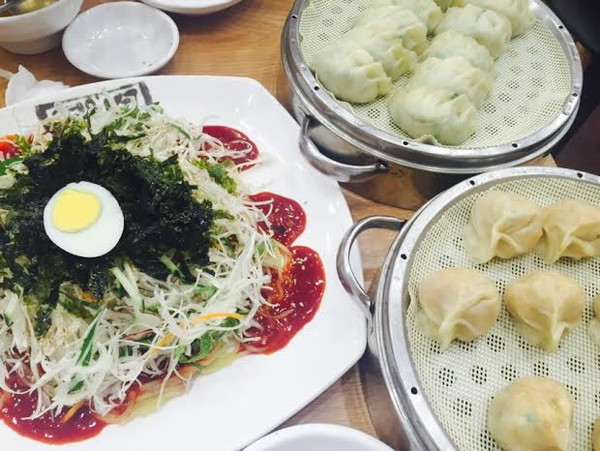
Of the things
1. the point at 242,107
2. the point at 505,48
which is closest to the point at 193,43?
the point at 242,107

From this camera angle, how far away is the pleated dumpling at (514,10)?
2285 mm

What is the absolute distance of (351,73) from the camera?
6.53ft

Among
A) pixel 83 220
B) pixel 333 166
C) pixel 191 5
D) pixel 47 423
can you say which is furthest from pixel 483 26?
pixel 47 423

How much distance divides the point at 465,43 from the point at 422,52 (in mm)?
175

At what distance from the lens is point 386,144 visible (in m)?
1.90

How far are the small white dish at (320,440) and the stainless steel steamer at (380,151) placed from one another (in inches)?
35.4

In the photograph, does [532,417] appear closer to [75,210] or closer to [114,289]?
[114,289]

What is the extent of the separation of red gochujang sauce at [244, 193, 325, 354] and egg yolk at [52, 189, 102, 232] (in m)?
0.56

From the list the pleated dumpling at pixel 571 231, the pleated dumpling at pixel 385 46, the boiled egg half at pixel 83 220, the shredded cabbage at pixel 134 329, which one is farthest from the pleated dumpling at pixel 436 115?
the boiled egg half at pixel 83 220

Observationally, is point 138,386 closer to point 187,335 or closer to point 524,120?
point 187,335

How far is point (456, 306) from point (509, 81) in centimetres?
116

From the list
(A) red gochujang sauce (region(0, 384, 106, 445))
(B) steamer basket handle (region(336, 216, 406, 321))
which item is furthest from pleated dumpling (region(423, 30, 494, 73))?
(A) red gochujang sauce (region(0, 384, 106, 445))

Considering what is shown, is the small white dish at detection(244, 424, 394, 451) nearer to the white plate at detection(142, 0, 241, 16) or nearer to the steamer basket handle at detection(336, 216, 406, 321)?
the steamer basket handle at detection(336, 216, 406, 321)

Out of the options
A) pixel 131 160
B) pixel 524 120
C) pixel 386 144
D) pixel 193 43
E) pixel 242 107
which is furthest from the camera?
pixel 193 43
